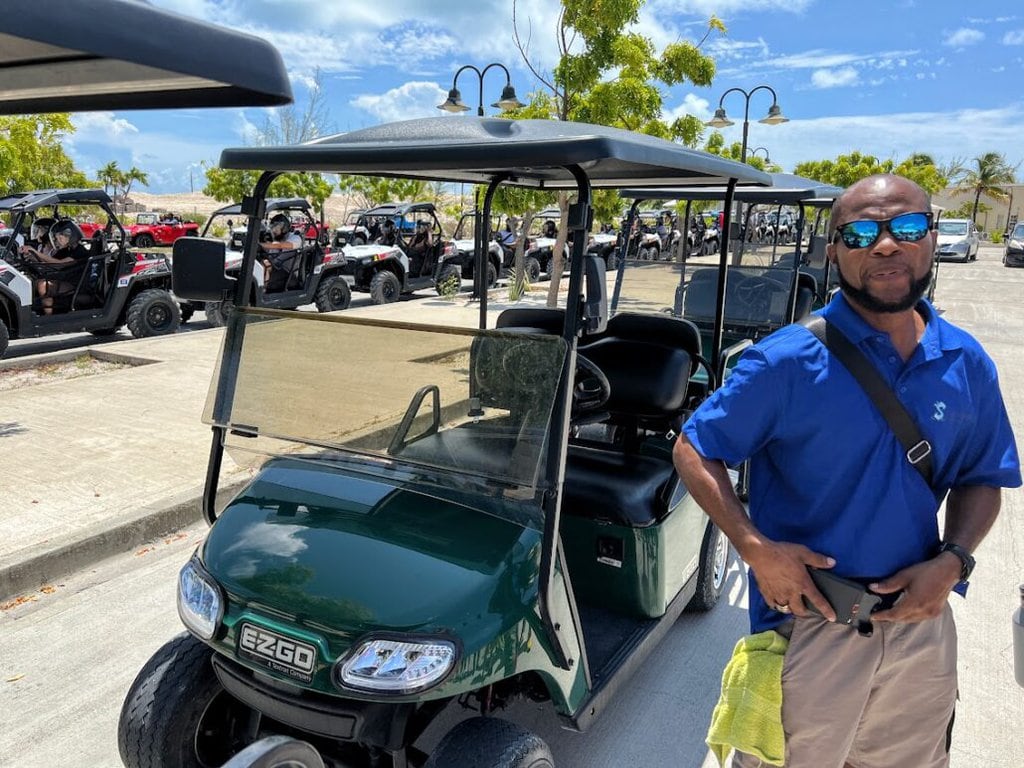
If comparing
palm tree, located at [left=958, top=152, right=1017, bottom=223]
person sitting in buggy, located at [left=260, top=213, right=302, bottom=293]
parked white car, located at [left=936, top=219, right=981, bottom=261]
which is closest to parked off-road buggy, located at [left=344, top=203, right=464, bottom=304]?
person sitting in buggy, located at [left=260, top=213, right=302, bottom=293]

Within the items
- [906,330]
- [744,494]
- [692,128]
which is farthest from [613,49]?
[906,330]

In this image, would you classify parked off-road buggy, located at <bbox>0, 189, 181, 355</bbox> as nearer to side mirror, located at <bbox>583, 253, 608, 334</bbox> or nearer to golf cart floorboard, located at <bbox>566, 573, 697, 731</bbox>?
golf cart floorboard, located at <bbox>566, 573, 697, 731</bbox>

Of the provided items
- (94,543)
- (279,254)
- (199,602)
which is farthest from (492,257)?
(199,602)

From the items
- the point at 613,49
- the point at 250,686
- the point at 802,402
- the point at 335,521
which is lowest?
the point at 250,686

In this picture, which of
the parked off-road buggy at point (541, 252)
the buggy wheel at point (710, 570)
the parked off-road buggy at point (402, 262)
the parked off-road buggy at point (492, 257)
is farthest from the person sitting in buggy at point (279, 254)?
the buggy wheel at point (710, 570)

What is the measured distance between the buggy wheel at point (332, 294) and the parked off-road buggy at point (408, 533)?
32.5ft

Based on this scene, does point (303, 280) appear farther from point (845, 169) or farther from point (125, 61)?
point (845, 169)

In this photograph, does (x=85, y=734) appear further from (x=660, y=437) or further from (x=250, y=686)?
(x=660, y=437)

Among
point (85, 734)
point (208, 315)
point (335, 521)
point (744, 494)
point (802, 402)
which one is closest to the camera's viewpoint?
point (802, 402)

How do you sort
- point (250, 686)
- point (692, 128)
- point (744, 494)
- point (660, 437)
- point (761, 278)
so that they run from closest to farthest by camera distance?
point (250, 686)
point (660, 437)
point (744, 494)
point (761, 278)
point (692, 128)

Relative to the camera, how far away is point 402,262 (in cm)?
1445

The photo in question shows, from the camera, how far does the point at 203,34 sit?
41.2 inches

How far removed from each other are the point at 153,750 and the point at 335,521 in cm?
73

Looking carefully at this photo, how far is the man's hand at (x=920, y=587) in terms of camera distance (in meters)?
1.68
